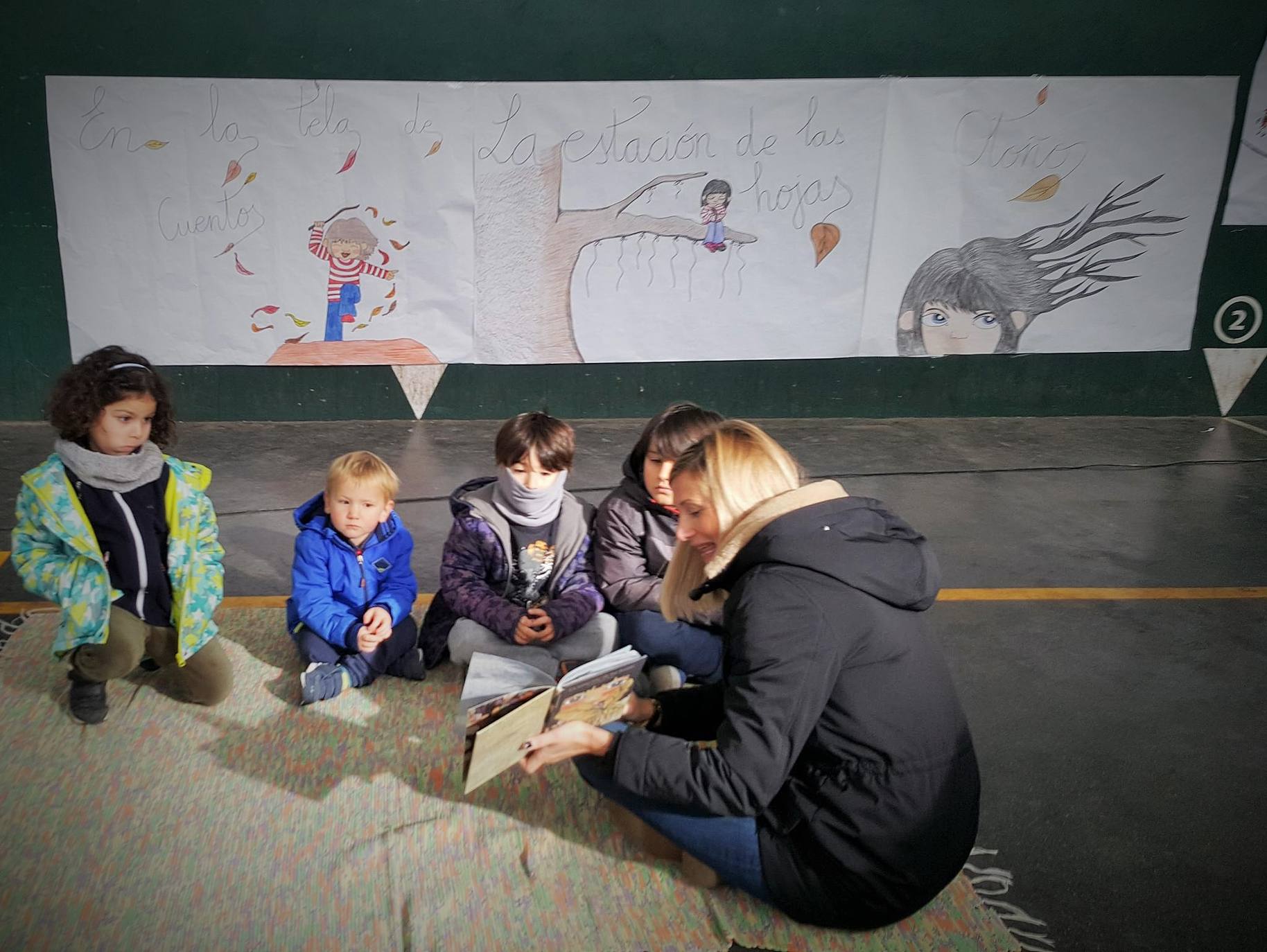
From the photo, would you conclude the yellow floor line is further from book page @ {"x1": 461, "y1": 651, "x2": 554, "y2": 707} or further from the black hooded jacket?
the black hooded jacket

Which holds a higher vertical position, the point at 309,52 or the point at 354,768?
the point at 309,52

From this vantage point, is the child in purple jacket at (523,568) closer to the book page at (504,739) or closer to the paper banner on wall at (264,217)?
the book page at (504,739)

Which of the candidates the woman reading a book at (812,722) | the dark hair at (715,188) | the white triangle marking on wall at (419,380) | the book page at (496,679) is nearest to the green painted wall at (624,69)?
the white triangle marking on wall at (419,380)

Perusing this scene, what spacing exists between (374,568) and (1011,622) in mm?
2209

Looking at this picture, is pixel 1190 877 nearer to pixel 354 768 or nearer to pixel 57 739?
pixel 354 768

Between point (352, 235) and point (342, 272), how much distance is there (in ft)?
0.72

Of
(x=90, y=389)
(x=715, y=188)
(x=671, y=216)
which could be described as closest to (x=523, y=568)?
(x=90, y=389)

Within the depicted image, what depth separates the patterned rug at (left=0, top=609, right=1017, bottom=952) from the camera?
6.86 ft

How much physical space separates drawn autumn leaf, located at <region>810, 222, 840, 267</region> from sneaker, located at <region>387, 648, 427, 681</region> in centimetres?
403

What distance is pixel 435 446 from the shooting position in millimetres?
5645

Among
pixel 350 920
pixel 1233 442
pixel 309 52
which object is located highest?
pixel 309 52

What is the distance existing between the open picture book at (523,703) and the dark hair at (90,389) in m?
1.29

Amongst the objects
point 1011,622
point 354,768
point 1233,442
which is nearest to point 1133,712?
point 1011,622

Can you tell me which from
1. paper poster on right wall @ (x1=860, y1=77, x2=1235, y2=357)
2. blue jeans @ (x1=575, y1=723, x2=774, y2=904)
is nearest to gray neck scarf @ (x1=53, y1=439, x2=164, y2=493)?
blue jeans @ (x1=575, y1=723, x2=774, y2=904)
